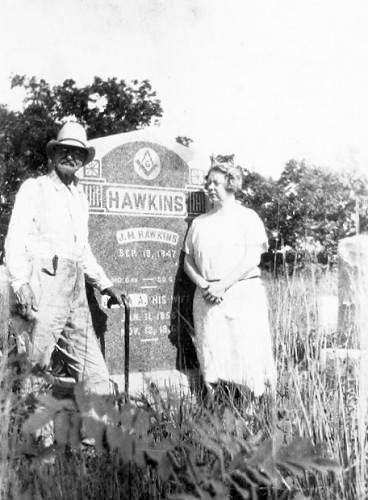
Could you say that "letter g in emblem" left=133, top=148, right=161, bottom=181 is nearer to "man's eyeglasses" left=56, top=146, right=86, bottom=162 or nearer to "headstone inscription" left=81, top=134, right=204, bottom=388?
"headstone inscription" left=81, top=134, right=204, bottom=388

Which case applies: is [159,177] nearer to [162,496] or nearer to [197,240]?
[197,240]

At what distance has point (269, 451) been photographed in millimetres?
1694

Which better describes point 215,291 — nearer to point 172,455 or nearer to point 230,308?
point 230,308

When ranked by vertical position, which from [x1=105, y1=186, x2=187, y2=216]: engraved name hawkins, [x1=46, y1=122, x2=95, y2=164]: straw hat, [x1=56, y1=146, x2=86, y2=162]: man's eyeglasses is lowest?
[x1=105, y1=186, x2=187, y2=216]: engraved name hawkins

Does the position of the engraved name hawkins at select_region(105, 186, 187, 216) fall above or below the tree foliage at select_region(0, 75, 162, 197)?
below

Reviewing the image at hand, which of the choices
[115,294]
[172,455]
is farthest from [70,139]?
[172,455]

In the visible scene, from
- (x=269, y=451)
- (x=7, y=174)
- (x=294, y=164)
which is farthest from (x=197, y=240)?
(x=7, y=174)

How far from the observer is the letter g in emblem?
16.0 feet

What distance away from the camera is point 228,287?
4.73 metres

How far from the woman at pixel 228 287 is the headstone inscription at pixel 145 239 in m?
0.24

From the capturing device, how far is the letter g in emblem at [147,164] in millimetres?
4879

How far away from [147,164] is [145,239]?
0.55m

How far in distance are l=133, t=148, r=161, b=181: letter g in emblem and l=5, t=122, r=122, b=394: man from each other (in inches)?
32.5

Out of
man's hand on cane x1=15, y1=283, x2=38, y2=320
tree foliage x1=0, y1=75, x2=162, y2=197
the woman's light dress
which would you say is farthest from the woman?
tree foliage x1=0, y1=75, x2=162, y2=197
